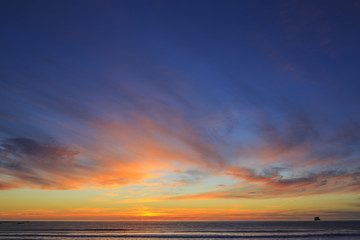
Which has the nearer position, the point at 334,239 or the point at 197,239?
the point at 334,239

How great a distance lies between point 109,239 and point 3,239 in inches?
982

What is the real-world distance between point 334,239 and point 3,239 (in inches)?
3035

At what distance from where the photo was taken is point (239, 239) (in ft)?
202

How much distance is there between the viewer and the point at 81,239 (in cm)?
6166

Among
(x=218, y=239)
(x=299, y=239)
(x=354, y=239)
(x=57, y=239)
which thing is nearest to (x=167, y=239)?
(x=218, y=239)

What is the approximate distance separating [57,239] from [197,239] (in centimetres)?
3368

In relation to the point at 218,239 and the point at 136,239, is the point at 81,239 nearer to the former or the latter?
the point at 136,239

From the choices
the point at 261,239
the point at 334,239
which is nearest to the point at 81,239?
the point at 261,239

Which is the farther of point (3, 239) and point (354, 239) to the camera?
point (3, 239)

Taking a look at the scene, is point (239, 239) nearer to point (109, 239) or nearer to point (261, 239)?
point (261, 239)

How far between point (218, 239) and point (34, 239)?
43.6 metres

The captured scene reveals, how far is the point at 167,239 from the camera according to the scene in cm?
6206

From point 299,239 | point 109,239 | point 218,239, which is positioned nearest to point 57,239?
point 109,239

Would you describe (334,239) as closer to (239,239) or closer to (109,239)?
(239,239)
